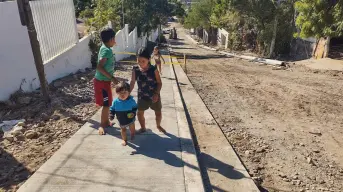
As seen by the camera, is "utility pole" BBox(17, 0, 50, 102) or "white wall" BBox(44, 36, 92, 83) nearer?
"utility pole" BBox(17, 0, 50, 102)

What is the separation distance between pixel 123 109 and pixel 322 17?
12.7m

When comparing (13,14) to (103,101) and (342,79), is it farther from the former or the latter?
(342,79)

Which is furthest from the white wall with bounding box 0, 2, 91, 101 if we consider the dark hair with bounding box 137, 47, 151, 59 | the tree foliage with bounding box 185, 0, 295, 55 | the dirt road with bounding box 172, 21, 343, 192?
the tree foliage with bounding box 185, 0, 295, 55

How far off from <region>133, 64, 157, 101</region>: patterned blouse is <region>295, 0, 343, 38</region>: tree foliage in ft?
37.5

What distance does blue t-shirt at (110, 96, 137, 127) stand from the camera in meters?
4.07

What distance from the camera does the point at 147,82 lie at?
4270 mm

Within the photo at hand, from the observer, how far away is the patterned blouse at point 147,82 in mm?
4231

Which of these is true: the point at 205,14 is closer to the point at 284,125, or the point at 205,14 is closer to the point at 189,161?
the point at 284,125

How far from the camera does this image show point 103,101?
14.9ft

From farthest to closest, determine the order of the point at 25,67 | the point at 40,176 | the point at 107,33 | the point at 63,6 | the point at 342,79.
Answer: the point at 342,79 < the point at 63,6 < the point at 25,67 < the point at 107,33 < the point at 40,176

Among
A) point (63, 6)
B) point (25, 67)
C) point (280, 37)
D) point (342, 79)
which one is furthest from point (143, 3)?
point (25, 67)

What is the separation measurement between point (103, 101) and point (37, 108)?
6.45ft

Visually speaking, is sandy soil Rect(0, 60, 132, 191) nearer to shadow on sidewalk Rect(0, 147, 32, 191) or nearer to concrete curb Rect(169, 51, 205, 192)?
shadow on sidewalk Rect(0, 147, 32, 191)

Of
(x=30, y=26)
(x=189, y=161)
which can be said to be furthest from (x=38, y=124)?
(x=189, y=161)
